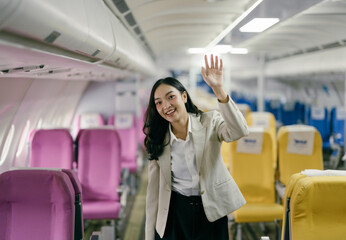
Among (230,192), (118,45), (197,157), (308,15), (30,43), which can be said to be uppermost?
(308,15)

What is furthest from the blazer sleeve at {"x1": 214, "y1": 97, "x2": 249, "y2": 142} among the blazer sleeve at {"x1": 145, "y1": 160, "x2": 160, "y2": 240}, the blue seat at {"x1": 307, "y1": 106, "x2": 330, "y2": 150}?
the blue seat at {"x1": 307, "y1": 106, "x2": 330, "y2": 150}

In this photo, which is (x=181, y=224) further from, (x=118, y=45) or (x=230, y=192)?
(x=118, y=45)

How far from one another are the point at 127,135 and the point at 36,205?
14.7 feet

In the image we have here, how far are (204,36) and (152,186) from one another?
171 inches

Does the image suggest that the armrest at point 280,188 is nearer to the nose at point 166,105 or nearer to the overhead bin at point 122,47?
the overhead bin at point 122,47

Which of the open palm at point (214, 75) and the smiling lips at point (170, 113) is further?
the smiling lips at point (170, 113)

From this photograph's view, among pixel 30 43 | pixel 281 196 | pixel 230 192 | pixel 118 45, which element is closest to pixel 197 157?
pixel 230 192

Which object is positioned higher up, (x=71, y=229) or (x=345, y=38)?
(x=345, y=38)

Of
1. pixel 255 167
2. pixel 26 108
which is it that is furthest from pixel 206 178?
pixel 26 108

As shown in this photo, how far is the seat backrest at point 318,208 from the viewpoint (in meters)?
2.18

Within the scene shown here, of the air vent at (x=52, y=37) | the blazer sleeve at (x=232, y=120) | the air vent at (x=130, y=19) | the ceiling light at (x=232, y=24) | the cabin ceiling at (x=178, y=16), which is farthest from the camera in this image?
the air vent at (x=130, y=19)

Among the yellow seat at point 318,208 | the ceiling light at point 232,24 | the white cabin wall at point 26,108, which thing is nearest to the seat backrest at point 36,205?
the yellow seat at point 318,208

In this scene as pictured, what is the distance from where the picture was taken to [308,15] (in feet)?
13.3

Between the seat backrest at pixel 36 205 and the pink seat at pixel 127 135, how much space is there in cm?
427
